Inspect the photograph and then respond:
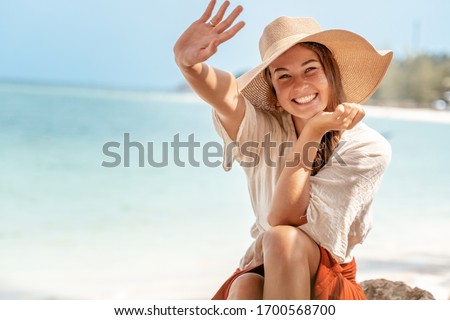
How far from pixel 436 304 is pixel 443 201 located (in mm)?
3055

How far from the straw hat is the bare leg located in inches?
15.2

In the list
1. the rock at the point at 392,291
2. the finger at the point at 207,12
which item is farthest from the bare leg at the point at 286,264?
the rock at the point at 392,291

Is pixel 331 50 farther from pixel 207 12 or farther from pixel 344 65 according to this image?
pixel 207 12

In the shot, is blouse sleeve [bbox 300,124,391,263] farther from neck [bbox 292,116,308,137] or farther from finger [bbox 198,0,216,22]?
finger [bbox 198,0,216,22]

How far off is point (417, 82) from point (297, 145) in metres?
5.12

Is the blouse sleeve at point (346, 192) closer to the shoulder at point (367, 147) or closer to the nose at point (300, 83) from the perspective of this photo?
the shoulder at point (367, 147)

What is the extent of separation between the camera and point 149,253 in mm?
4633

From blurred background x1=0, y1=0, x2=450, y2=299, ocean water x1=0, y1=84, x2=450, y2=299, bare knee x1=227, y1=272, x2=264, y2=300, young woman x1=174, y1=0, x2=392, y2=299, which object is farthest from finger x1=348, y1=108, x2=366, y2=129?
blurred background x1=0, y1=0, x2=450, y2=299

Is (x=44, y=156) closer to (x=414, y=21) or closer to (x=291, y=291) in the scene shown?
(x=414, y=21)

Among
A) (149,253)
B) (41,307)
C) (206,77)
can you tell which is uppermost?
(206,77)

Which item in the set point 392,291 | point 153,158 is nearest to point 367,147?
point 392,291

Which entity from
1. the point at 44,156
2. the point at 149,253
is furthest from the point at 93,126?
the point at 149,253

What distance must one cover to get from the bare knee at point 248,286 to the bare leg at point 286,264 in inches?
2.4

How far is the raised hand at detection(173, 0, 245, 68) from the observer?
1523 millimetres
